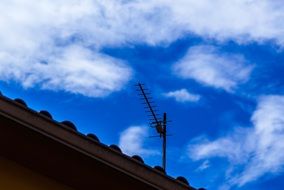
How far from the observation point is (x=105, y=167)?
573 cm

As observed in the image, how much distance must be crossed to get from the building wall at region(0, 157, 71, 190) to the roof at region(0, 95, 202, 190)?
0.20 feet

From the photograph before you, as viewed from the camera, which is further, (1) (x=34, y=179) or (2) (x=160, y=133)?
(2) (x=160, y=133)

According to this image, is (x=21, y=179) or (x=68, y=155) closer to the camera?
(x=68, y=155)

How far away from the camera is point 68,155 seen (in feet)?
18.8

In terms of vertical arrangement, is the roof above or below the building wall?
above

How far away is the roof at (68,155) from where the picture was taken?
551 cm

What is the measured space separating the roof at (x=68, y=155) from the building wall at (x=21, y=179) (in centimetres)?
6

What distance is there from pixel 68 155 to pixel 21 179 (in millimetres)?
576

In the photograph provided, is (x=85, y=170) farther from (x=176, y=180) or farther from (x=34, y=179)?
(x=176, y=180)

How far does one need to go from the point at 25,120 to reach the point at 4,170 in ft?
2.31

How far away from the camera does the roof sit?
5508mm

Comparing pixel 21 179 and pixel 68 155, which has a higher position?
pixel 68 155

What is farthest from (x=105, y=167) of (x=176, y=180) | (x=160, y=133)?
(x=160, y=133)

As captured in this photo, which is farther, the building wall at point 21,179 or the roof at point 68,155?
the building wall at point 21,179
